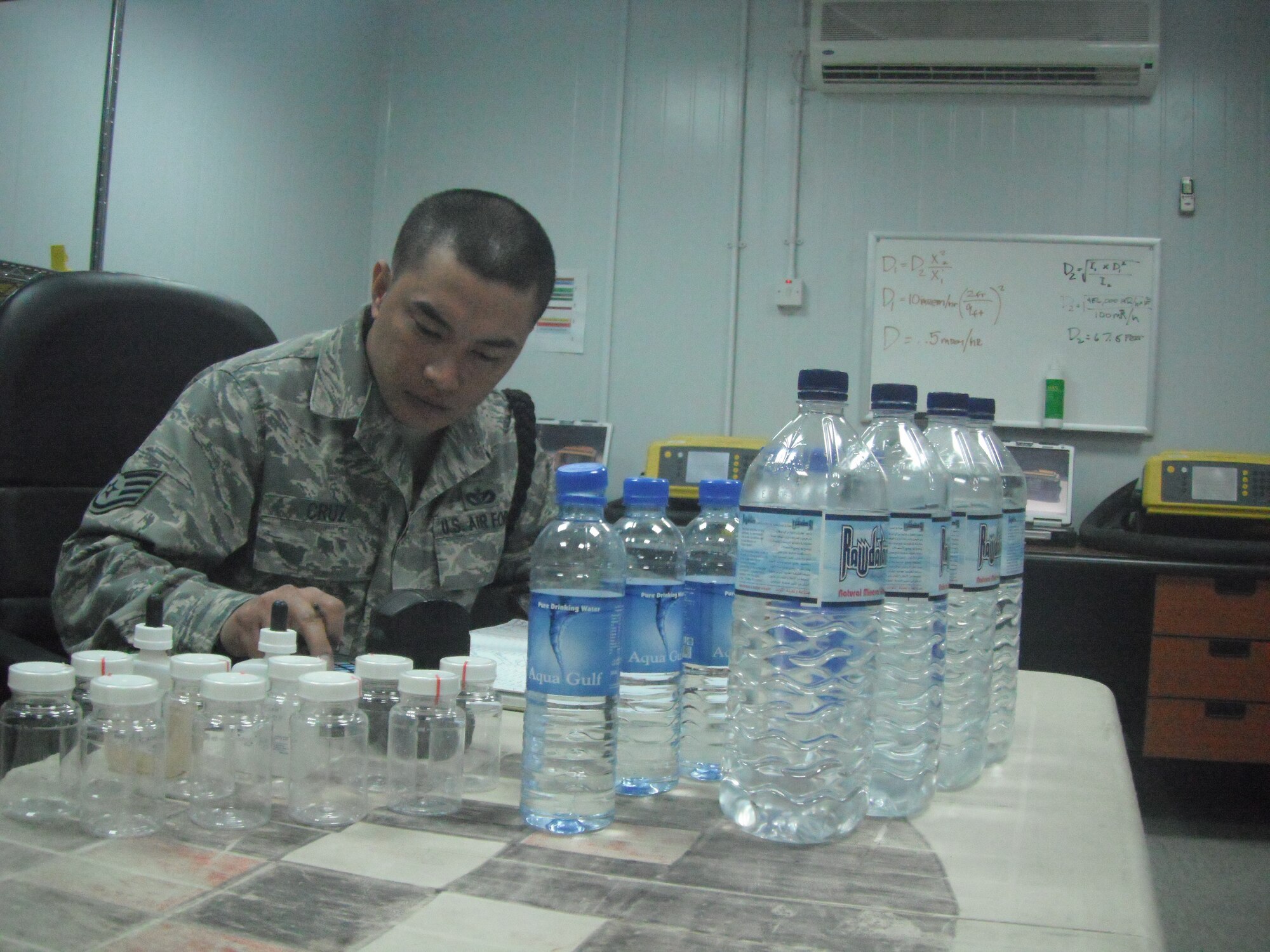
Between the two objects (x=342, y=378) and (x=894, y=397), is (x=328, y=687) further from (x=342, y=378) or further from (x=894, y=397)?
(x=342, y=378)

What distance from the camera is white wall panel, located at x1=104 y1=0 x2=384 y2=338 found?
245 cm

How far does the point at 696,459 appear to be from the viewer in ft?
9.61

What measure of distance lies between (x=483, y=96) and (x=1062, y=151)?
204 centimetres

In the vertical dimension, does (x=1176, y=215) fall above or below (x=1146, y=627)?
above

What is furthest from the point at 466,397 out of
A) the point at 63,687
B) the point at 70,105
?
the point at 70,105

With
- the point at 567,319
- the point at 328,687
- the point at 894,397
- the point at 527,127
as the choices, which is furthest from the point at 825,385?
the point at 527,127

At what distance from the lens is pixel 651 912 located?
0.56 meters

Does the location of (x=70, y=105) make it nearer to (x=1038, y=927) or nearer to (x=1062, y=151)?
(x=1038, y=927)

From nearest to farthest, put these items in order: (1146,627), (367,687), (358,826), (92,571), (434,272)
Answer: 1. (358,826)
2. (367,687)
3. (92,571)
4. (434,272)
5. (1146,627)

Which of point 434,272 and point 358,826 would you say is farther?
point 434,272

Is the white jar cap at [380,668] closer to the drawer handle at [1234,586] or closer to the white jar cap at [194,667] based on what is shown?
the white jar cap at [194,667]

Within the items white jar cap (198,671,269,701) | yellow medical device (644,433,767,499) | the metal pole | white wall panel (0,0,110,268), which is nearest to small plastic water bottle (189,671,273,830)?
white jar cap (198,671,269,701)

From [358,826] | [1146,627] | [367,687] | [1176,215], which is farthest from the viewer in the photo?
[1176,215]

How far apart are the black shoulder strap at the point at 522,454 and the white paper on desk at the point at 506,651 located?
354 mm
